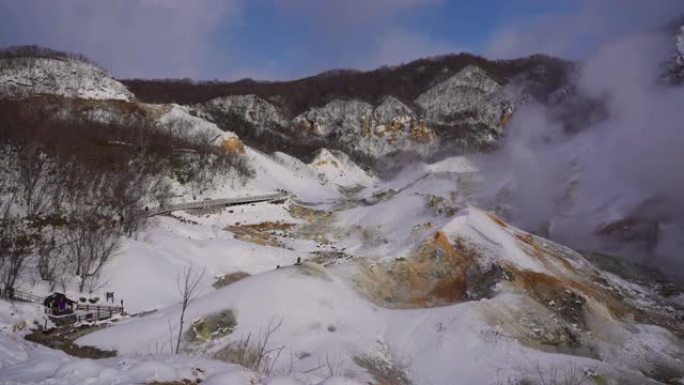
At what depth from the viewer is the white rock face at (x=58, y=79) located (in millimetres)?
78875

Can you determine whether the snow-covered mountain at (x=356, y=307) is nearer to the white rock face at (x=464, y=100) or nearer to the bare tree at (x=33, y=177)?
the bare tree at (x=33, y=177)

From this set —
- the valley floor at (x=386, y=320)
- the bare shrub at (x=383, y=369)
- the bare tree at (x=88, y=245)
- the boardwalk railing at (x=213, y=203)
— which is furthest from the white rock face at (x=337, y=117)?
the bare shrub at (x=383, y=369)

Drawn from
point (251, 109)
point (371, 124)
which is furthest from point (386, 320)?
point (251, 109)

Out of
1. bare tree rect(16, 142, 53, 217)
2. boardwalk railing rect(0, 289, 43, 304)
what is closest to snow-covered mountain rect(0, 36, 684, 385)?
boardwalk railing rect(0, 289, 43, 304)

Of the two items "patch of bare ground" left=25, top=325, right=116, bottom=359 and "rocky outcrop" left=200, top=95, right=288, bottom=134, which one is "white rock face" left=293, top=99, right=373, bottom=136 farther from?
"patch of bare ground" left=25, top=325, right=116, bottom=359

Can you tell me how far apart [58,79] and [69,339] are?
81.2 metres

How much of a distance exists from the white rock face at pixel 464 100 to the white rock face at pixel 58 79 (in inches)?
3025

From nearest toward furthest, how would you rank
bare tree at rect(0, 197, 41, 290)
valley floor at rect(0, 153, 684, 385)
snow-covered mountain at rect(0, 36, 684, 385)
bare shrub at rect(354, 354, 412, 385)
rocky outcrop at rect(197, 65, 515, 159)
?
valley floor at rect(0, 153, 684, 385) < snow-covered mountain at rect(0, 36, 684, 385) < bare shrub at rect(354, 354, 412, 385) < bare tree at rect(0, 197, 41, 290) < rocky outcrop at rect(197, 65, 515, 159)

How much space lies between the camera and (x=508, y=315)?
18312 millimetres

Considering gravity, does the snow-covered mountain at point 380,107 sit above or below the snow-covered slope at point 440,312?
above

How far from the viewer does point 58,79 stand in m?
83.3

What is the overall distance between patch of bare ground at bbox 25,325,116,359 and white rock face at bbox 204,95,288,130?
98.8 m

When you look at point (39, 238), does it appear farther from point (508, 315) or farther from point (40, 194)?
point (508, 315)

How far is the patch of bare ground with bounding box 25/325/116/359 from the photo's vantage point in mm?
14680
